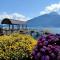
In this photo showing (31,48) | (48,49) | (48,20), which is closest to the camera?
(48,49)

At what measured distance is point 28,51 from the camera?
8.23 metres

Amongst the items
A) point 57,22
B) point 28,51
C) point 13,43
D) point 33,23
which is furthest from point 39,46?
point 33,23

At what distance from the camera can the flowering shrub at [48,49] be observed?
6.22 meters

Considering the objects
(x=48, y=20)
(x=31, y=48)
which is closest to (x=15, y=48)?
(x=31, y=48)

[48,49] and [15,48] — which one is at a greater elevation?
[48,49]

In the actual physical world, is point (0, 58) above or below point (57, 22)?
below

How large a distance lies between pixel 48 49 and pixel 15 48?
225 cm

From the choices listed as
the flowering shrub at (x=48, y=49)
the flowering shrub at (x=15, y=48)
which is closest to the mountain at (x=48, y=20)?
the flowering shrub at (x=15, y=48)

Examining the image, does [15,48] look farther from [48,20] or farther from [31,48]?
[48,20]

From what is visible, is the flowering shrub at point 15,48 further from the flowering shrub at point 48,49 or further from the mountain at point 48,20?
the mountain at point 48,20

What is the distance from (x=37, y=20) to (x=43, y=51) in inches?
487

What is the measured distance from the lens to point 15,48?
27.6 feet

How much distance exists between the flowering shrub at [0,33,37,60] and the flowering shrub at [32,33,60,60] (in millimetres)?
1053

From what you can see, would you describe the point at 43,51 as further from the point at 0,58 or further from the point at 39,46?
the point at 0,58
